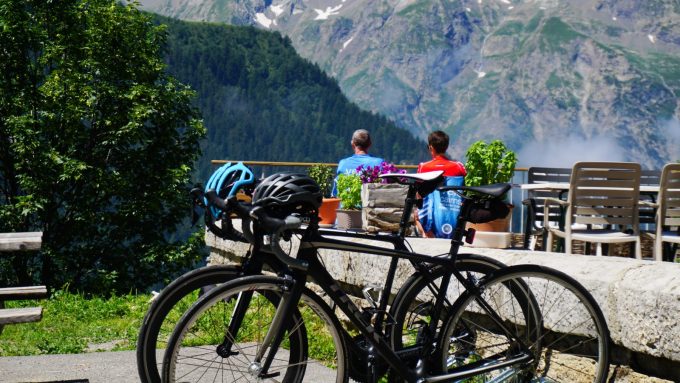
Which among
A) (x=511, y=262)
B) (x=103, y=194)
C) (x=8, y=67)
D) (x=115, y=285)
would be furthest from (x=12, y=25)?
(x=511, y=262)

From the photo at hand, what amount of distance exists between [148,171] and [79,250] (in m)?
3.07

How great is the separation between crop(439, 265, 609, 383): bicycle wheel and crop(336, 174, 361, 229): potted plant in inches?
108

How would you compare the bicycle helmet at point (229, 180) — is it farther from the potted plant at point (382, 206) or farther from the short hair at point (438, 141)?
the short hair at point (438, 141)

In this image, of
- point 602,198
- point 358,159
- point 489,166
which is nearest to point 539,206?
Result: point 602,198

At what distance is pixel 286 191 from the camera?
2.78 metres

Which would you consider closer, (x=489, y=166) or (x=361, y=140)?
(x=489, y=166)

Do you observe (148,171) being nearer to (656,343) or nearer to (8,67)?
(8,67)

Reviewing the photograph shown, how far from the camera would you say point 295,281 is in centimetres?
283

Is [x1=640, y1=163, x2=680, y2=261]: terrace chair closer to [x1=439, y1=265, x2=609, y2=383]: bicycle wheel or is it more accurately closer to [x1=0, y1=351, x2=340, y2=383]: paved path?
[x1=439, y1=265, x2=609, y2=383]: bicycle wheel

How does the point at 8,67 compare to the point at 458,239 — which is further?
the point at 8,67

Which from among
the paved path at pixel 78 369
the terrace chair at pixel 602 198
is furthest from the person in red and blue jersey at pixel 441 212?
the paved path at pixel 78 369

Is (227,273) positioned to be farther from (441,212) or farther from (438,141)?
(438,141)

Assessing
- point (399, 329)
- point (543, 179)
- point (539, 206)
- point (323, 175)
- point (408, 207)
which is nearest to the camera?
point (399, 329)

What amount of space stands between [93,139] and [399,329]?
79.3 ft
